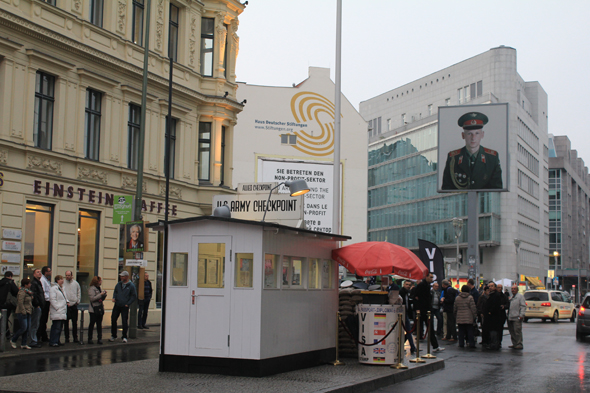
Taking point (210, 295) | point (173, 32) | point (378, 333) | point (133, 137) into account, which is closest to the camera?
point (210, 295)

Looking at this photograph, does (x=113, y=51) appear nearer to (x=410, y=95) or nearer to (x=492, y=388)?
(x=492, y=388)

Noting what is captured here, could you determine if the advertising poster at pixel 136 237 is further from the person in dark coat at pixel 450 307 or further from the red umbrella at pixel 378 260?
the person in dark coat at pixel 450 307

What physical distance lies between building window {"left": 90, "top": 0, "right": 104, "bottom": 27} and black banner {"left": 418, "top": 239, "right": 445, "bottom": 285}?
13.9 metres

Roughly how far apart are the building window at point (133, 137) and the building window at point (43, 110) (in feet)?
14.1

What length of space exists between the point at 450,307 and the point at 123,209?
1073 cm

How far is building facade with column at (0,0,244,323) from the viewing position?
2138 cm

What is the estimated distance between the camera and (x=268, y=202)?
53.3 feet

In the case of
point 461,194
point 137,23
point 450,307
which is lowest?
point 450,307

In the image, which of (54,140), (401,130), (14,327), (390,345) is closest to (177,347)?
(390,345)

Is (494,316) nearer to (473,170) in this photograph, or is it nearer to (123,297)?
(123,297)

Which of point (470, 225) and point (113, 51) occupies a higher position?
point (113, 51)

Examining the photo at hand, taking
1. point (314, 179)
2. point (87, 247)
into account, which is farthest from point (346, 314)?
point (314, 179)

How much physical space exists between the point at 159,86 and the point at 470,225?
55.9 feet

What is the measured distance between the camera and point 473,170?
35219 mm
